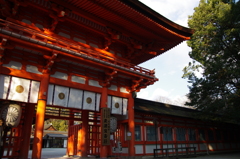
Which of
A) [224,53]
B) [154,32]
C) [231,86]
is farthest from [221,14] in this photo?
[154,32]

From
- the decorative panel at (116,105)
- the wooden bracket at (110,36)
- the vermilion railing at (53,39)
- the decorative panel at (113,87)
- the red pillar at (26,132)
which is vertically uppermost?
the wooden bracket at (110,36)

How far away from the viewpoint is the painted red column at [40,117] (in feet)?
28.5

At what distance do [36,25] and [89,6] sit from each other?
118 inches

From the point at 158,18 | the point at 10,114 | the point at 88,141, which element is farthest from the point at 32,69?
the point at 158,18

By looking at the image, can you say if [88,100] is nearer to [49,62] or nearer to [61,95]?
[61,95]

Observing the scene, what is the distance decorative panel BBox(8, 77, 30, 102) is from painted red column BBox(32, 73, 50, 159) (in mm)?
628

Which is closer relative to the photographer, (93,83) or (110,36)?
(93,83)

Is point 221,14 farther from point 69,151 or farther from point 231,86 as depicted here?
point 69,151

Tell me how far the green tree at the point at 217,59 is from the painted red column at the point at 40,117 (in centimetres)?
1344

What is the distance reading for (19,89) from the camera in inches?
357

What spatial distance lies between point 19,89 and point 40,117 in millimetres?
1661

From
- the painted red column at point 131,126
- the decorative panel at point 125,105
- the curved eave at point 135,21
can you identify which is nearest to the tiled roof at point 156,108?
the painted red column at point 131,126

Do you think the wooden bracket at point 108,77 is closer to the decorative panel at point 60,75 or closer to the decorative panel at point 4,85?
the decorative panel at point 60,75

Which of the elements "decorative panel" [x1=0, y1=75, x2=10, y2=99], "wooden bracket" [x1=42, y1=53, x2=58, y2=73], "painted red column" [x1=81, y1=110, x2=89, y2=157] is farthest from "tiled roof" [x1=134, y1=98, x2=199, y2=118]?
"decorative panel" [x1=0, y1=75, x2=10, y2=99]
